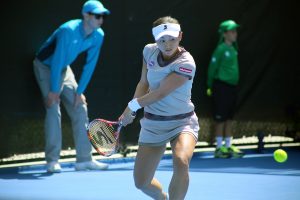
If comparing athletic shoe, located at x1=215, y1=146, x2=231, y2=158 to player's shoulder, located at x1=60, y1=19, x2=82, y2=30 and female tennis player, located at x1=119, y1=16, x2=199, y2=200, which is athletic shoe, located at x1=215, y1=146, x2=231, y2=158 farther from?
female tennis player, located at x1=119, y1=16, x2=199, y2=200

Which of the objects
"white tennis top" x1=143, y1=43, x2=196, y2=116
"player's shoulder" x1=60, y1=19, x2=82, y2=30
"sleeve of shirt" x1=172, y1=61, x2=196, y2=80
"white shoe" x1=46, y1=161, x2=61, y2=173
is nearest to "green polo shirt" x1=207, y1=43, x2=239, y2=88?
"player's shoulder" x1=60, y1=19, x2=82, y2=30

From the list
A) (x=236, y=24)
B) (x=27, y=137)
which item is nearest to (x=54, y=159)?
(x=27, y=137)

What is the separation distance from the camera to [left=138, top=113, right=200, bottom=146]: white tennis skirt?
516 centimetres

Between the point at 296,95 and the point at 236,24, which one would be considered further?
the point at 296,95

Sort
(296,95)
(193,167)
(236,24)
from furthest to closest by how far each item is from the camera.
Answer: (296,95) < (236,24) < (193,167)

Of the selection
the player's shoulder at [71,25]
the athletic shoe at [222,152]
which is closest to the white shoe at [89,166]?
the player's shoulder at [71,25]

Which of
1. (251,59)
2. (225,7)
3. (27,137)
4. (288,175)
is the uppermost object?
(225,7)

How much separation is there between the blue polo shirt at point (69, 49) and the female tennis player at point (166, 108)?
2.47 m

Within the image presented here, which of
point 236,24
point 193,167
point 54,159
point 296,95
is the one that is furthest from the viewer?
point 296,95

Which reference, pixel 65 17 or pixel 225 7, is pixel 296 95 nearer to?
pixel 225 7

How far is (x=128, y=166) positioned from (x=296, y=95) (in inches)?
124

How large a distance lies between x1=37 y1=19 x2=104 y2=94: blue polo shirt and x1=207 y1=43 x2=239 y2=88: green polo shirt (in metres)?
1.95

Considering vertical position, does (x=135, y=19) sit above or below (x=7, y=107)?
above

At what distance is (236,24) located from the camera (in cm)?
966
